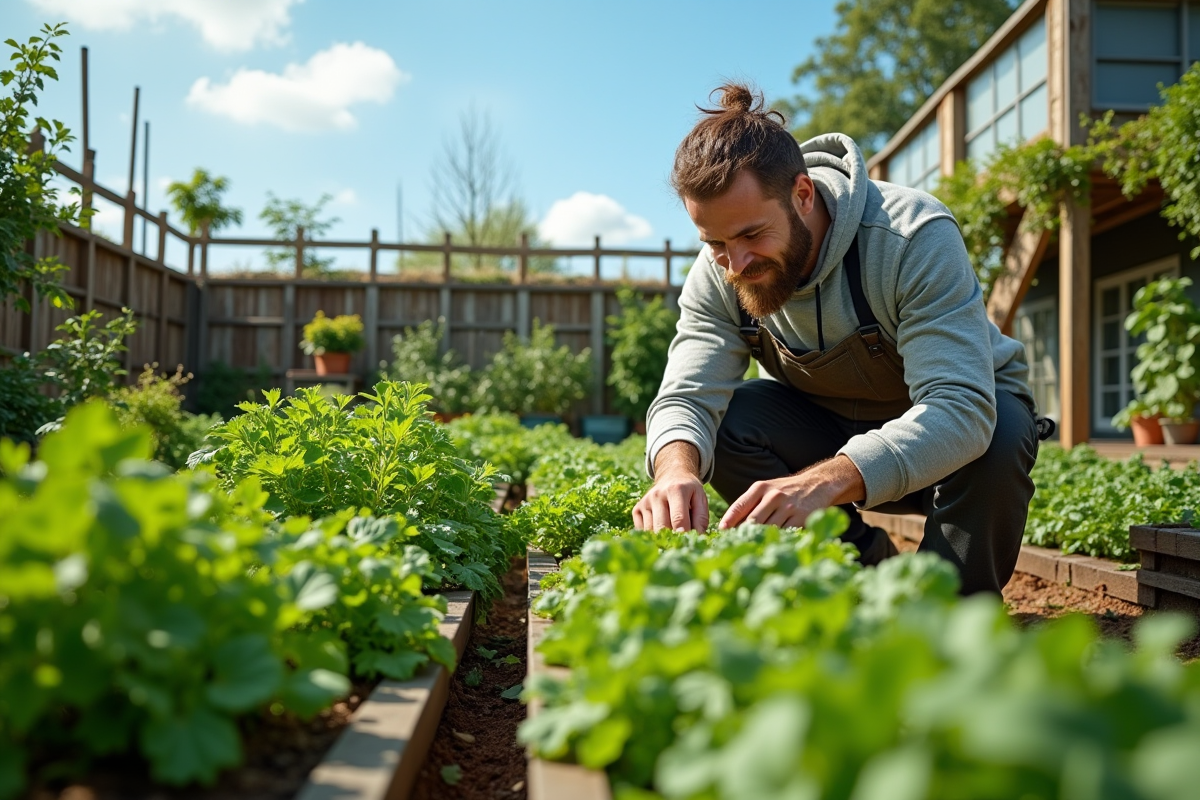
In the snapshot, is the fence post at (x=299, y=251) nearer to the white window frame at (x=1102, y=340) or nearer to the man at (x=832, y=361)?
the white window frame at (x=1102, y=340)

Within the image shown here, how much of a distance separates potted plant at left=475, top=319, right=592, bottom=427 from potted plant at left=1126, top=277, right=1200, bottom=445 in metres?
6.64

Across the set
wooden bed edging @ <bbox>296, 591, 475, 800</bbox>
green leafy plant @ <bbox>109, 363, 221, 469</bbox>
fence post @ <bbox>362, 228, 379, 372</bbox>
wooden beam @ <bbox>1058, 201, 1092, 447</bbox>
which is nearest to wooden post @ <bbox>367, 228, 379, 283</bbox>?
fence post @ <bbox>362, 228, 379, 372</bbox>

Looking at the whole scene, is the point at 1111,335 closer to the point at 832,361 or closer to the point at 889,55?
the point at 832,361

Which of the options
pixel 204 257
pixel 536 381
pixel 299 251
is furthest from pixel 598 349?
pixel 204 257

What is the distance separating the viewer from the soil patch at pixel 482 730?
1438 mm

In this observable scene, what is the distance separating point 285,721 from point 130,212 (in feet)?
30.9

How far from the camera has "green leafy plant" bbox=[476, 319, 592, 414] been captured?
37.6ft

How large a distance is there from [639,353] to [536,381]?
1406 mm

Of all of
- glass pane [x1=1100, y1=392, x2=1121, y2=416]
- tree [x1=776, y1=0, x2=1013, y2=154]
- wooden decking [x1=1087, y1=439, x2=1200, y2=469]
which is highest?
tree [x1=776, y1=0, x2=1013, y2=154]

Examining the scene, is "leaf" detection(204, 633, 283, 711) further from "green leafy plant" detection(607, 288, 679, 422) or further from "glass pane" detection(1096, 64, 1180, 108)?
"green leafy plant" detection(607, 288, 679, 422)

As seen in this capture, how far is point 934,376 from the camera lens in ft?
7.06

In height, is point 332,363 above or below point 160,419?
above

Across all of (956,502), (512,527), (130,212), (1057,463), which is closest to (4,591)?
(512,527)

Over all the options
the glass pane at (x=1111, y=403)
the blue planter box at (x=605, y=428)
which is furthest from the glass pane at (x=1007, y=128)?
the blue planter box at (x=605, y=428)
